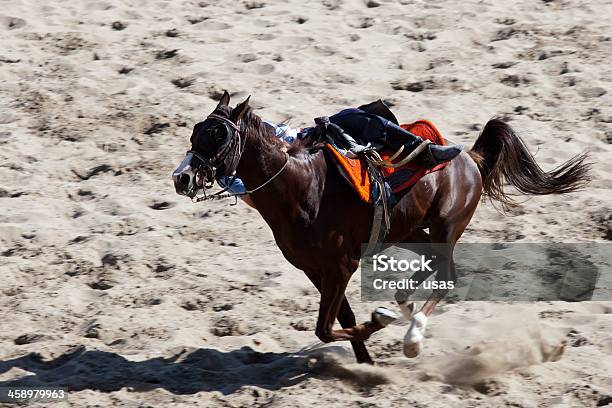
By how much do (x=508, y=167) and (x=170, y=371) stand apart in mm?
2432

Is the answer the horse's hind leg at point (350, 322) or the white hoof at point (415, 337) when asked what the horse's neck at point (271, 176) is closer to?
the horse's hind leg at point (350, 322)

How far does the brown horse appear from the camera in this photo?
5891mm

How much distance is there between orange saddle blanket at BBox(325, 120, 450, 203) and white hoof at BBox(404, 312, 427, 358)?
69cm

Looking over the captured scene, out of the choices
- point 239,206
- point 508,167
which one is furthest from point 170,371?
point 508,167

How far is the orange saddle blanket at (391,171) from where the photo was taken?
6273 millimetres

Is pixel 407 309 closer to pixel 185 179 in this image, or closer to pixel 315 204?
pixel 315 204

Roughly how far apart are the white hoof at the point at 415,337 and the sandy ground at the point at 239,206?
5.0 inches

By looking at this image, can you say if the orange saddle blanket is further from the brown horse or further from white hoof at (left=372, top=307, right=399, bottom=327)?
white hoof at (left=372, top=307, right=399, bottom=327)

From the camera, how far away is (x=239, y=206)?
838 centimetres

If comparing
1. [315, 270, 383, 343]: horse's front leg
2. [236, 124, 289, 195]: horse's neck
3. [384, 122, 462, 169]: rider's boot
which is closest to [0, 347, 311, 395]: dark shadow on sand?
[315, 270, 383, 343]: horse's front leg

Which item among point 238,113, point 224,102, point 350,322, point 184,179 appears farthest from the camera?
point 350,322

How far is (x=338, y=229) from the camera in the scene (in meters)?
6.20

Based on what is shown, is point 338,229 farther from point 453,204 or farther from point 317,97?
point 317,97

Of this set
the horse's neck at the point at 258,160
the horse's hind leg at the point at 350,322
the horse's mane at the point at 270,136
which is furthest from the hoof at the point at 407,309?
the horse's neck at the point at 258,160
